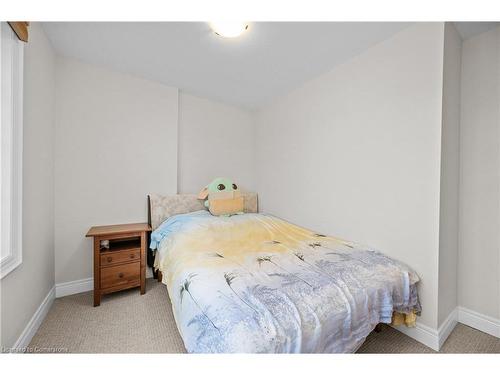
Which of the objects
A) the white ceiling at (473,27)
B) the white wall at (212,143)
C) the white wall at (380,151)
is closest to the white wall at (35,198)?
the white wall at (212,143)

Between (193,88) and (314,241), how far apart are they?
226cm

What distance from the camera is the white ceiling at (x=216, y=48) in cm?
156

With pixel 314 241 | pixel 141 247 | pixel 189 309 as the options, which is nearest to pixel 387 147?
pixel 314 241

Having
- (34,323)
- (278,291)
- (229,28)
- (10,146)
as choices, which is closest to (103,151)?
(10,146)

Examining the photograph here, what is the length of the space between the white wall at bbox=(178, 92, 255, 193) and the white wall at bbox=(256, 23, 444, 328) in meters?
0.90

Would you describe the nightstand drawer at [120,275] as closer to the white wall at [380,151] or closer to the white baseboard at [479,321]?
the white wall at [380,151]

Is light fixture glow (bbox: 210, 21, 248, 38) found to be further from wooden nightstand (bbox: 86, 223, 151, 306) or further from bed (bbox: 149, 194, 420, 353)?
wooden nightstand (bbox: 86, 223, 151, 306)

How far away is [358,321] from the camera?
1.11 meters

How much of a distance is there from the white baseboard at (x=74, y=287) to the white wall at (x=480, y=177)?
3.43 meters

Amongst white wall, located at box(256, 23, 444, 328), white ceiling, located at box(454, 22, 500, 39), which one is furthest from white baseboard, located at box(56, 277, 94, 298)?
white ceiling, located at box(454, 22, 500, 39)

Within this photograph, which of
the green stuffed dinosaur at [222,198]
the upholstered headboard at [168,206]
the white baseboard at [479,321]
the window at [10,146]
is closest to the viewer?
the window at [10,146]

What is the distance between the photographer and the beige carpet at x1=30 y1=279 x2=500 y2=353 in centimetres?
138

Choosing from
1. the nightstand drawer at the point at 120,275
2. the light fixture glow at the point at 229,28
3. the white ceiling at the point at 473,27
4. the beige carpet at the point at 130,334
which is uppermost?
the white ceiling at the point at 473,27
